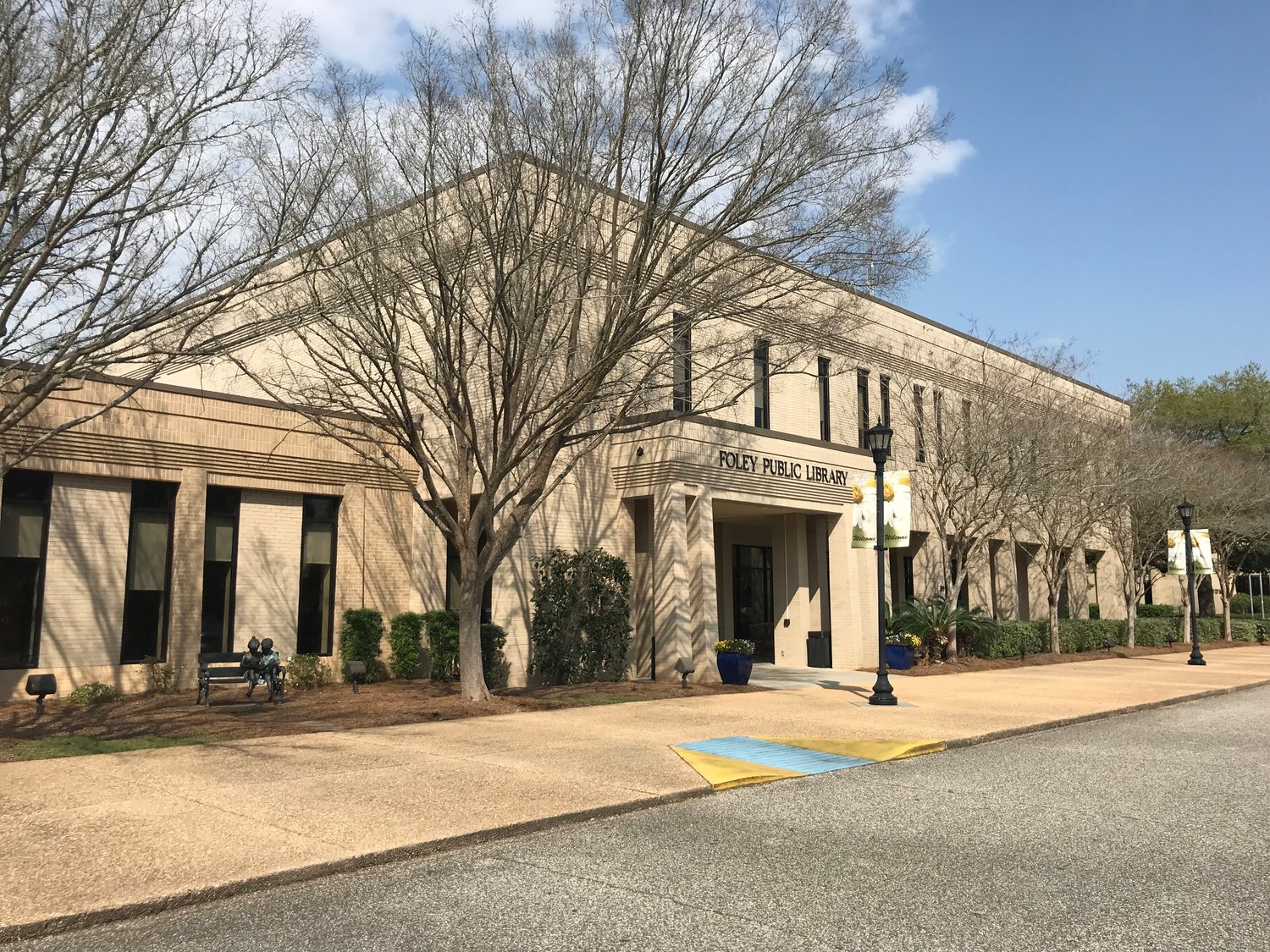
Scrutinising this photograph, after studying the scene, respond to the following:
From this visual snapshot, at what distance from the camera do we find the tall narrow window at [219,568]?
17969 mm

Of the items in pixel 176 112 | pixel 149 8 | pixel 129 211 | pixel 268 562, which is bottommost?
pixel 268 562

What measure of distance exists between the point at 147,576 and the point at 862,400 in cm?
1985

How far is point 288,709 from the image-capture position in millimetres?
14992

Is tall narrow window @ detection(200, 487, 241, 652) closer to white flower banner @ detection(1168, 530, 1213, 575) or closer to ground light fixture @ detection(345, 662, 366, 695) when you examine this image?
ground light fixture @ detection(345, 662, 366, 695)

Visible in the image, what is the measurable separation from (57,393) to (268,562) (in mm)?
4636

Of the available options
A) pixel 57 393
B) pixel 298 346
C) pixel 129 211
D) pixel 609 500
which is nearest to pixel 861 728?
pixel 609 500

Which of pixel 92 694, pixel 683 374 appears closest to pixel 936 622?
pixel 683 374

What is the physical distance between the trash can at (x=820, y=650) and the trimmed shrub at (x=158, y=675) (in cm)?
1437

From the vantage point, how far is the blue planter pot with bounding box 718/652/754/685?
19.6m

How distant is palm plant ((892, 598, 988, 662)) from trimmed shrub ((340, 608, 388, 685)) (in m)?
12.8

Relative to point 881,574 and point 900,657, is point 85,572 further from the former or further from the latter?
point 900,657

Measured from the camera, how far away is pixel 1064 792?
9258 mm

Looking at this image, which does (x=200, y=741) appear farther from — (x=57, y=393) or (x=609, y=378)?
(x=609, y=378)

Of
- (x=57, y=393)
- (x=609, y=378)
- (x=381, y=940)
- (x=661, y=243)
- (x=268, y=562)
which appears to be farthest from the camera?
(x=609, y=378)
